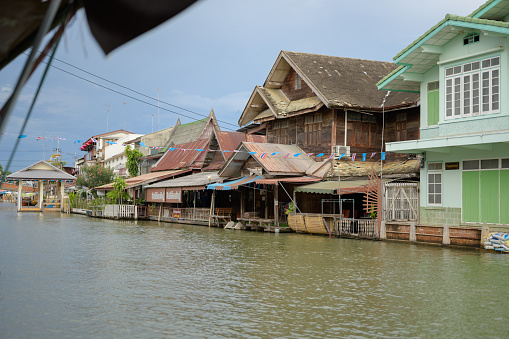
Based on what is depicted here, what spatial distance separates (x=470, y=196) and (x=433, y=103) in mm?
4203

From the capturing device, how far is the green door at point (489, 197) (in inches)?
706

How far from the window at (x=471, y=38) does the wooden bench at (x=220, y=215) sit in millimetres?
16534

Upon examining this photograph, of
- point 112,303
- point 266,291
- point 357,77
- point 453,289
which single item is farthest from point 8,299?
point 357,77

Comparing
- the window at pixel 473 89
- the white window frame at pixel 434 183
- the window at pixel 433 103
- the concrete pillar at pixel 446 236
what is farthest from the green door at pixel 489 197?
the window at pixel 433 103

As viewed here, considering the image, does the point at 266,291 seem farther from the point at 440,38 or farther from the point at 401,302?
the point at 440,38

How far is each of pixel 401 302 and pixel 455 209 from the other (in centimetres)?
1151

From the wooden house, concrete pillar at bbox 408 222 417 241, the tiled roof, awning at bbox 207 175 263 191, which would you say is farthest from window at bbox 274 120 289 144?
concrete pillar at bbox 408 222 417 241

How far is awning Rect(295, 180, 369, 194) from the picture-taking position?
22.4 m

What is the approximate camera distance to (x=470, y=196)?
18.8 meters

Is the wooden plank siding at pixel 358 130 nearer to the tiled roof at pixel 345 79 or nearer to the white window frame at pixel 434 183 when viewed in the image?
the tiled roof at pixel 345 79

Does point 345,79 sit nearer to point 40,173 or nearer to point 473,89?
point 473,89

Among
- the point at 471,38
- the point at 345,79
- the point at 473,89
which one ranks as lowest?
the point at 473,89

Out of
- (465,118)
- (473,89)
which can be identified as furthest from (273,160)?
(473,89)

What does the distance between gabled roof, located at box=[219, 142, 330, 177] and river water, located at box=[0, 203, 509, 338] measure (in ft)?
31.7
